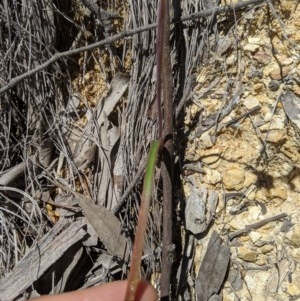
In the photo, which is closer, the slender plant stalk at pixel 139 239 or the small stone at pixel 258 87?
the slender plant stalk at pixel 139 239

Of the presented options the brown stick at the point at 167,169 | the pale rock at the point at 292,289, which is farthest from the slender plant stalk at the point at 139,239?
the pale rock at the point at 292,289

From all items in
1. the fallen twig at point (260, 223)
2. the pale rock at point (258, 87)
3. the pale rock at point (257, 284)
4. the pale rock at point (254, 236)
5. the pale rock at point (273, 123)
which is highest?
the pale rock at point (258, 87)

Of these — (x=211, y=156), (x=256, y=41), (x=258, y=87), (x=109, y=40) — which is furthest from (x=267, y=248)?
(x=109, y=40)

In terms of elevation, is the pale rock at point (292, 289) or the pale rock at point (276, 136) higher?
the pale rock at point (276, 136)

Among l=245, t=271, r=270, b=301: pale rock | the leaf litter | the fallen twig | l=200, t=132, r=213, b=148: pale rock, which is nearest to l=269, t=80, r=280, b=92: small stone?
the leaf litter

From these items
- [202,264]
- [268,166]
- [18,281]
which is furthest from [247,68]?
[18,281]

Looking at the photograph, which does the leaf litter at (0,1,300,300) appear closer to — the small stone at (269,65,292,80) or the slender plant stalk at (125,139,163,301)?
the small stone at (269,65,292,80)

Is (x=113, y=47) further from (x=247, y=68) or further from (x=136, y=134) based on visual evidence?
(x=247, y=68)

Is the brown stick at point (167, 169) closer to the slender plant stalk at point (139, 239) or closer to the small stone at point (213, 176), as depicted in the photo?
the small stone at point (213, 176)
